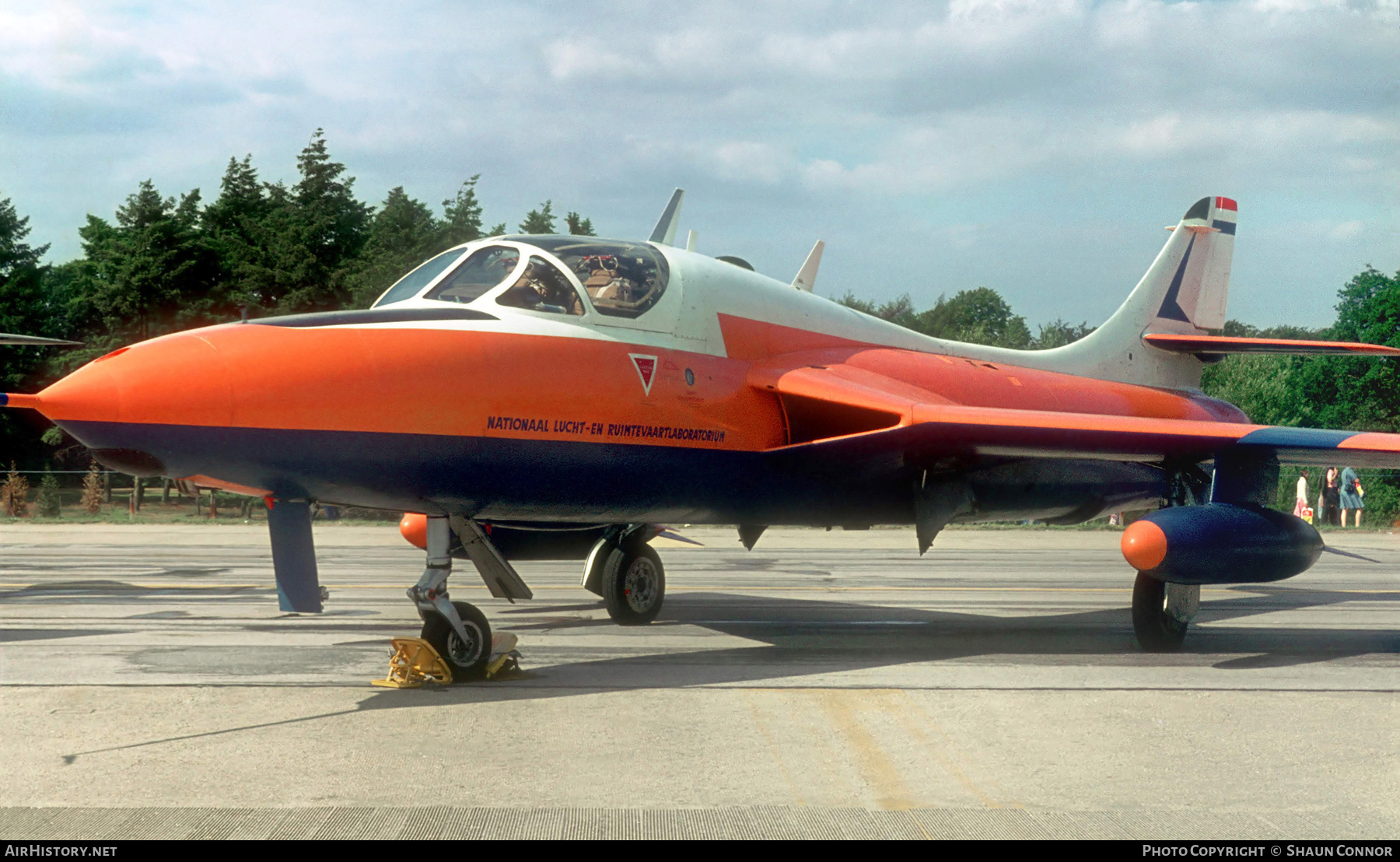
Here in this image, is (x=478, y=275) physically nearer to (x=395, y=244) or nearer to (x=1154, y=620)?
(x=1154, y=620)

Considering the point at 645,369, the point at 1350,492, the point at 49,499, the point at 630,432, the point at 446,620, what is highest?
the point at 645,369

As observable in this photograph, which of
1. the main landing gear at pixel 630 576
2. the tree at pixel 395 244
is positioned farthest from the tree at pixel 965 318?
the main landing gear at pixel 630 576

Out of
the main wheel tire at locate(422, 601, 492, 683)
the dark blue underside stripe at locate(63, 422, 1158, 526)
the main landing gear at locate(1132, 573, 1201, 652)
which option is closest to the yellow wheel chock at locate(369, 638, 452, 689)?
the main wheel tire at locate(422, 601, 492, 683)

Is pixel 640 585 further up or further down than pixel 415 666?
further down

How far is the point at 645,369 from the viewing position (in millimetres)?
9633

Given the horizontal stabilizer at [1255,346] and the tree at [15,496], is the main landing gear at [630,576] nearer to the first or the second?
the horizontal stabilizer at [1255,346]

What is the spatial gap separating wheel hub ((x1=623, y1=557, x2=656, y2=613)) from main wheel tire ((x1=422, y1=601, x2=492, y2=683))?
3.65 m

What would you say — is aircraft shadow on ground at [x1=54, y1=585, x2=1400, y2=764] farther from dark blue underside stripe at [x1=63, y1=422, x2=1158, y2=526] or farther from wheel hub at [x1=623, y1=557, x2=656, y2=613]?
dark blue underside stripe at [x1=63, y1=422, x2=1158, y2=526]

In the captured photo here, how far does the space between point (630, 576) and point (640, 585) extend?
0.59ft

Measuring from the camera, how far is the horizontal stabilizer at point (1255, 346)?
13633 mm

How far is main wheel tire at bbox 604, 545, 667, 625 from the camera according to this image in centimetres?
1245

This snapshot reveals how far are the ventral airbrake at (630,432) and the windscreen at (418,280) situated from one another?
0.04 meters

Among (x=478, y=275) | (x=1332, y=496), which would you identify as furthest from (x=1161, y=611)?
(x=1332, y=496)
